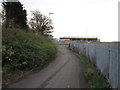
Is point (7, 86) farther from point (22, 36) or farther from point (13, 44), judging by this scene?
point (22, 36)

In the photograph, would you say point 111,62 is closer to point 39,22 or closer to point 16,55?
point 16,55

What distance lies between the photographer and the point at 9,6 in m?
17.6

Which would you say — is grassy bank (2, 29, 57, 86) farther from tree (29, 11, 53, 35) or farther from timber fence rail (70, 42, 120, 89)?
tree (29, 11, 53, 35)

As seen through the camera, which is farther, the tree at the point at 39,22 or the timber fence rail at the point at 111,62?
the tree at the point at 39,22

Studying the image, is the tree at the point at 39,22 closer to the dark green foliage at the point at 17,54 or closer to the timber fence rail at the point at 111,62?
the dark green foliage at the point at 17,54

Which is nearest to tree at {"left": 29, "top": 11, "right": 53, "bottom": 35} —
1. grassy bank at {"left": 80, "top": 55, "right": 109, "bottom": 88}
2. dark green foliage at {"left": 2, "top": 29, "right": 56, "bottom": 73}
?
dark green foliage at {"left": 2, "top": 29, "right": 56, "bottom": 73}

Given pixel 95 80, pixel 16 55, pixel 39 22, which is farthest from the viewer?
pixel 39 22

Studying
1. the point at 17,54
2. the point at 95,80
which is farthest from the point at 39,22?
the point at 95,80

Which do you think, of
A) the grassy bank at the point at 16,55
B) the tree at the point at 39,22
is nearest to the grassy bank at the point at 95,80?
the grassy bank at the point at 16,55

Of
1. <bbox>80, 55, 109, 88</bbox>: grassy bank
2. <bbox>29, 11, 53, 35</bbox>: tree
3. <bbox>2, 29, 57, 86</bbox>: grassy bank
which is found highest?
<bbox>29, 11, 53, 35</bbox>: tree

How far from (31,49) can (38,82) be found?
3.41 meters

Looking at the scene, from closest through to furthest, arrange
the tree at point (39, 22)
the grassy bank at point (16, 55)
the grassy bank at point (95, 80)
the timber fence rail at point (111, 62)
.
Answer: the timber fence rail at point (111, 62), the grassy bank at point (95, 80), the grassy bank at point (16, 55), the tree at point (39, 22)

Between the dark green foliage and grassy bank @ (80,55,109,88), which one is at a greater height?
the dark green foliage

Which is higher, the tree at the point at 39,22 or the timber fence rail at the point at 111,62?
the tree at the point at 39,22
